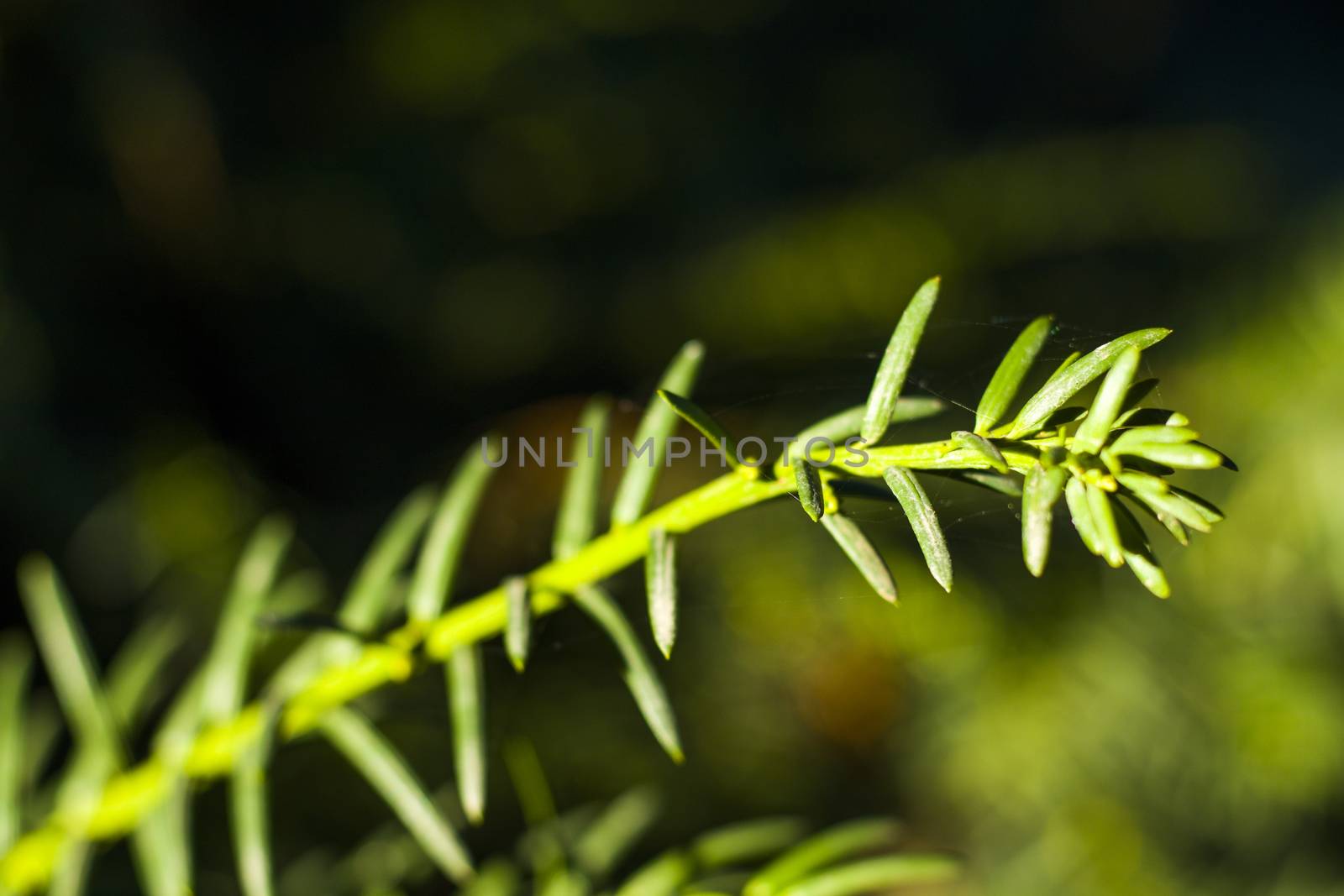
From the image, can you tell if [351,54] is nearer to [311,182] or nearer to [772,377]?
[311,182]

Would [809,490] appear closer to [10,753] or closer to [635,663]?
[635,663]

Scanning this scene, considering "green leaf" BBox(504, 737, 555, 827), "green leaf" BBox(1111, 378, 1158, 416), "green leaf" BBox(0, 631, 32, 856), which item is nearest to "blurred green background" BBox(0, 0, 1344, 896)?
"green leaf" BBox(504, 737, 555, 827)

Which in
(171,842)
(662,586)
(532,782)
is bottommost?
(532,782)

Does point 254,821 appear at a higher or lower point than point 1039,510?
lower

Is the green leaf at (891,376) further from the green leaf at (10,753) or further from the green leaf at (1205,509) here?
the green leaf at (10,753)

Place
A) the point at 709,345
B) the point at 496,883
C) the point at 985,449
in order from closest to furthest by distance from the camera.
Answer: the point at 985,449, the point at 496,883, the point at 709,345

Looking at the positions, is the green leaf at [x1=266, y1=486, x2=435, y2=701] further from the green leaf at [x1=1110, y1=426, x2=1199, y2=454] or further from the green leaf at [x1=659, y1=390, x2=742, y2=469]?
the green leaf at [x1=1110, y1=426, x2=1199, y2=454]

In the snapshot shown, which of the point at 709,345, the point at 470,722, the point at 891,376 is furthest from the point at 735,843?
the point at 709,345
